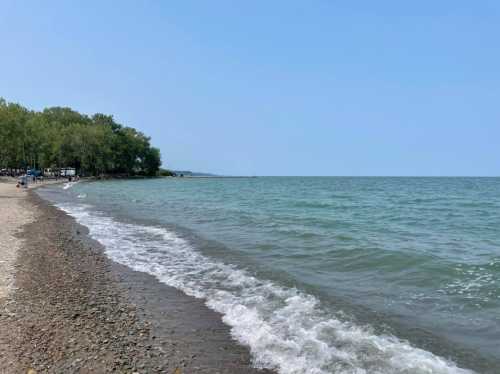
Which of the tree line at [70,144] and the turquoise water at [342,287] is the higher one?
the tree line at [70,144]

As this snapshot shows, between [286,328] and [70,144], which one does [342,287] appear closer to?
[286,328]

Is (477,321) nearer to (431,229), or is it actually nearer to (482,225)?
(431,229)

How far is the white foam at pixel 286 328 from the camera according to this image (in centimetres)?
540

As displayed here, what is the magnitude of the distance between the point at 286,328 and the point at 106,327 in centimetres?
300

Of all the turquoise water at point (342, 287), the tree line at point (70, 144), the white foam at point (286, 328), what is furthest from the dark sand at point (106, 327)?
the tree line at point (70, 144)

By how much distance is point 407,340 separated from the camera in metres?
6.25

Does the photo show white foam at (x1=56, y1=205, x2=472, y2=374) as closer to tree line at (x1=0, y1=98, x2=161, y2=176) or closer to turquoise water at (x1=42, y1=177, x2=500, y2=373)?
turquoise water at (x1=42, y1=177, x2=500, y2=373)

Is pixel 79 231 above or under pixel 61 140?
under

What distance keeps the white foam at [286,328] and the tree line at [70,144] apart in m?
76.7

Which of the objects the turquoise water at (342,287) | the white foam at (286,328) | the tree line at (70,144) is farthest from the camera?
the tree line at (70,144)

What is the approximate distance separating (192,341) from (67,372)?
71.4 inches

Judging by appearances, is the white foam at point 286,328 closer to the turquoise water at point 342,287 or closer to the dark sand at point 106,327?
the turquoise water at point 342,287

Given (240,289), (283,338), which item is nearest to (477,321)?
(283,338)

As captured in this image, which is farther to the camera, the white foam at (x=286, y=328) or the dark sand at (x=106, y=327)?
the white foam at (x=286, y=328)
